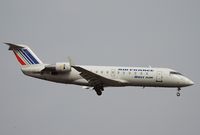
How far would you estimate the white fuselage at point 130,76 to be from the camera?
32375mm

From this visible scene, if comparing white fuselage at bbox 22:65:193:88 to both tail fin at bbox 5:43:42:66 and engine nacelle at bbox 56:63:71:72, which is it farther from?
tail fin at bbox 5:43:42:66

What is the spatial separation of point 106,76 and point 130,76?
237 centimetres

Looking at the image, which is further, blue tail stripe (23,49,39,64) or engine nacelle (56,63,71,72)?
blue tail stripe (23,49,39,64)

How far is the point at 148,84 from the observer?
107 ft

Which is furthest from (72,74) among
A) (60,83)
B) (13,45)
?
(13,45)

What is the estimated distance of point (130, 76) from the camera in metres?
32.4

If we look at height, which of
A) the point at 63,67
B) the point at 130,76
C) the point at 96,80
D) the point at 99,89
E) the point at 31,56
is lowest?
the point at 99,89

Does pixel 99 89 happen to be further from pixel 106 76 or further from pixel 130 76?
pixel 130 76

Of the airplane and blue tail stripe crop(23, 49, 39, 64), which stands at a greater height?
blue tail stripe crop(23, 49, 39, 64)

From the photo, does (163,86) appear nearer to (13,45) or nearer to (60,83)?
(60,83)

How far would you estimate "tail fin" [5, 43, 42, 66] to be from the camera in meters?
35.0

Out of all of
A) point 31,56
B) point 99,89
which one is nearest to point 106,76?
point 99,89

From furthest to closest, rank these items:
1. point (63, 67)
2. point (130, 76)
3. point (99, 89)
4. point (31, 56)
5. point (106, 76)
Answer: point (31, 56) < point (99, 89) < point (106, 76) < point (63, 67) < point (130, 76)

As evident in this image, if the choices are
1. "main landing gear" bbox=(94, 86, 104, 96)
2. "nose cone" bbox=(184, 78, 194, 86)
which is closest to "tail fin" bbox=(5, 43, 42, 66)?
"main landing gear" bbox=(94, 86, 104, 96)
